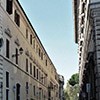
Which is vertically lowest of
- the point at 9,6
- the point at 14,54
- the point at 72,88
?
the point at 14,54

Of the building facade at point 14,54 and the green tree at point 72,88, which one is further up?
the green tree at point 72,88

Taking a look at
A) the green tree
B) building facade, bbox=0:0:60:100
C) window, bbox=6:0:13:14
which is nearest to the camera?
building facade, bbox=0:0:60:100

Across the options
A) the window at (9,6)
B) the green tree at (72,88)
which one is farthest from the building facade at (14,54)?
the green tree at (72,88)

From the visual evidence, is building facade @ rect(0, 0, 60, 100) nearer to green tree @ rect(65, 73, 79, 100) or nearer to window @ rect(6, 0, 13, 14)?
window @ rect(6, 0, 13, 14)

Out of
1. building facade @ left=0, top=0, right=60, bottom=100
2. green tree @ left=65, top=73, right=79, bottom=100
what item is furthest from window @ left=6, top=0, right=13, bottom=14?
green tree @ left=65, top=73, right=79, bottom=100

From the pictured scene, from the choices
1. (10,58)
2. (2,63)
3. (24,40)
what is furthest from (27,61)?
(2,63)

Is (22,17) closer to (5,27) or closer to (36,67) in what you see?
(5,27)

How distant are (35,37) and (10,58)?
1815 centimetres

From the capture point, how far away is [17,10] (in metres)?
32.3

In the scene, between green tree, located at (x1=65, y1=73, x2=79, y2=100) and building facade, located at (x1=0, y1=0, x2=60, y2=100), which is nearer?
building facade, located at (x1=0, y1=0, x2=60, y2=100)

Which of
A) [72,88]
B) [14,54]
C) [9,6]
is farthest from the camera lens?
[72,88]

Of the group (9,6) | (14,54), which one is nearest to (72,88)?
(14,54)

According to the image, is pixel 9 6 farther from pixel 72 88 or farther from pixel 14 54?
pixel 72 88

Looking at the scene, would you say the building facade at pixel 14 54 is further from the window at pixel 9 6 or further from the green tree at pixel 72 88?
the green tree at pixel 72 88
